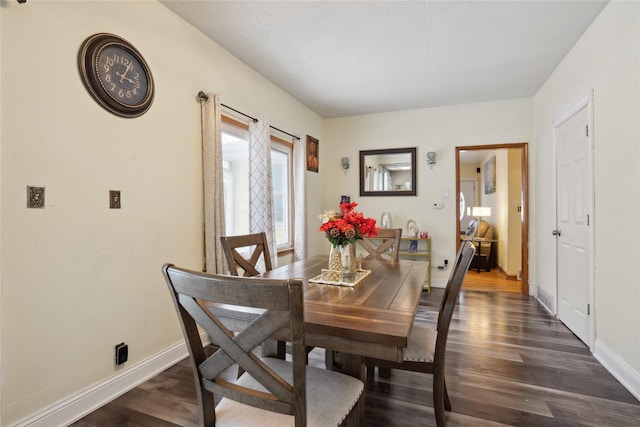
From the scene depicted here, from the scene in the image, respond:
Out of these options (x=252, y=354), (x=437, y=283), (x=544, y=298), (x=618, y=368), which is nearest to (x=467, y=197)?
(x=437, y=283)

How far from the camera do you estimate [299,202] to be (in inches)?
158

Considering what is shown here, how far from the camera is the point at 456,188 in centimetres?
434

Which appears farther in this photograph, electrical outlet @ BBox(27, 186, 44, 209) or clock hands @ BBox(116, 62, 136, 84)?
clock hands @ BBox(116, 62, 136, 84)

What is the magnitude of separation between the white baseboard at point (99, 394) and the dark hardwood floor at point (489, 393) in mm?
45

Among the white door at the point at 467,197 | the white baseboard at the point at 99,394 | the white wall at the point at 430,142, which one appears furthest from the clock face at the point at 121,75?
the white door at the point at 467,197

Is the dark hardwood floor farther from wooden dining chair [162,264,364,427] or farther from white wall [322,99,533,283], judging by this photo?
white wall [322,99,533,283]

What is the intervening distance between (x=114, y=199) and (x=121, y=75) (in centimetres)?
75

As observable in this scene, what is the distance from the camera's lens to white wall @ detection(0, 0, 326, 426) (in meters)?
1.46

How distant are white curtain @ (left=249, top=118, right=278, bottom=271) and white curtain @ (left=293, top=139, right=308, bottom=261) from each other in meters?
0.76

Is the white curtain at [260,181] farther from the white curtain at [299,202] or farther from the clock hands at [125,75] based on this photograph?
the clock hands at [125,75]

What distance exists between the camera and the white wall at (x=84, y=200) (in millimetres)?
1460

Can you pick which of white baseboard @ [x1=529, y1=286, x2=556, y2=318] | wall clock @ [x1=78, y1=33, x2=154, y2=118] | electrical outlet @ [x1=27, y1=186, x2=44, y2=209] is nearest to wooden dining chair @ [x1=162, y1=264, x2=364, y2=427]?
electrical outlet @ [x1=27, y1=186, x2=44, y2=209]

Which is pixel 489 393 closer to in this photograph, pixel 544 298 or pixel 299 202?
pixel 544 298

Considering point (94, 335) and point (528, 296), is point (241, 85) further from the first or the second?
point (528, 296)
